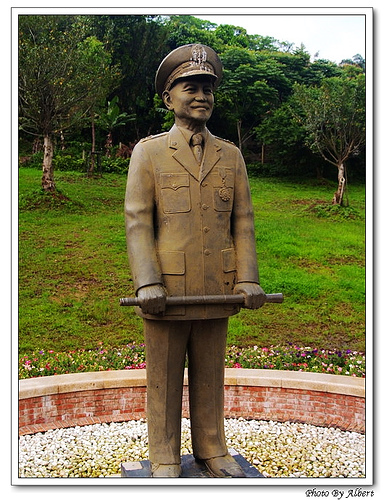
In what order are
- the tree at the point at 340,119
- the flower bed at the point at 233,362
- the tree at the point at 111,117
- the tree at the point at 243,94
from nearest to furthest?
1. the flower bed at the point at 233,362
2. the tree at the point at 340,119
3. the tree at the point at 243,94
4. the tree at the point at 111,117

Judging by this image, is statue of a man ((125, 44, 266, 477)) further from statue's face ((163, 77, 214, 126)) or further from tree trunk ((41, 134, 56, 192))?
tree trunk ((41, 134, 56, 192))

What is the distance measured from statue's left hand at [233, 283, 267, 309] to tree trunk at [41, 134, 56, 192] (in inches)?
396

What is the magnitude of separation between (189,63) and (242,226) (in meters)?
1.10

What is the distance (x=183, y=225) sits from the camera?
3.75 metres

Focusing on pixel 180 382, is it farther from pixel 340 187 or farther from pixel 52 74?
pixel 340 187

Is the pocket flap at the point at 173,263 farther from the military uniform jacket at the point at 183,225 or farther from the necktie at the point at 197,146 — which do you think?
the necktie at the point at 197,146

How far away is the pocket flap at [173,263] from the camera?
3701 millimetres

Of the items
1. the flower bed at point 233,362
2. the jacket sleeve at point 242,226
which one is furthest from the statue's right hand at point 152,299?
the flower bed at point 233,362

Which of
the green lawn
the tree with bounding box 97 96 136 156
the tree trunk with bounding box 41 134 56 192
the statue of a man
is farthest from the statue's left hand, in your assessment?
the tree with bounding box 97 96 136 156

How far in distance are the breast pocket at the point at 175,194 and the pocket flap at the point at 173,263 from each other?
0.27 m

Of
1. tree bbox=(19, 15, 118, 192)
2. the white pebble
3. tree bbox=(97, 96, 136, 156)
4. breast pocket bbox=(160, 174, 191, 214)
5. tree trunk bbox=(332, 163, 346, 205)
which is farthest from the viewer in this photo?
tree bbox=(97, 96, 136, 156)

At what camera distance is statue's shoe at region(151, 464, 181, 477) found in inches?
151

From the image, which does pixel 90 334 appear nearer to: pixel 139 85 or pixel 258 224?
pixel 258 224

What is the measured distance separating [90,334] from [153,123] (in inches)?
520
